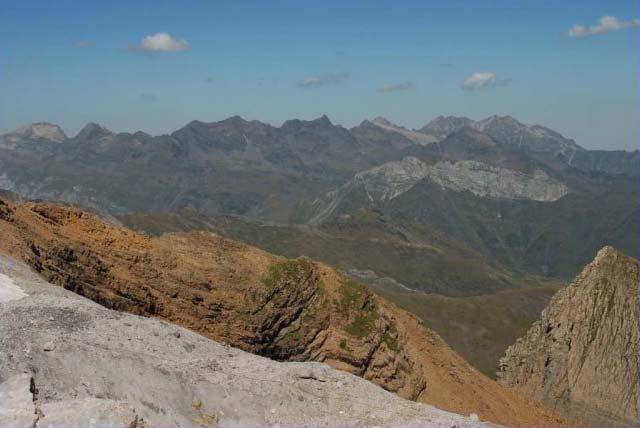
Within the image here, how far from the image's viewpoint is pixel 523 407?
5144 centimetres

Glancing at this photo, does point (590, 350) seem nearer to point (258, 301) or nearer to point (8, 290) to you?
point (258, 301)

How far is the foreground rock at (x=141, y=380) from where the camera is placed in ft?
67.8

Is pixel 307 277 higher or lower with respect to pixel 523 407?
higher

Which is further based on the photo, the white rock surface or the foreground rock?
the white rock surface

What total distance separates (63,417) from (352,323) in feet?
96.2

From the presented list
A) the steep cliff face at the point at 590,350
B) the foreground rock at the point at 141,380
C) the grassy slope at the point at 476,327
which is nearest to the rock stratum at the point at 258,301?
the foreground rock at the point at 141,380

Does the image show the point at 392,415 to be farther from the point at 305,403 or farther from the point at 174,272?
the point at 174,272

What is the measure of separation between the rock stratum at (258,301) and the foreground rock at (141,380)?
696 cm

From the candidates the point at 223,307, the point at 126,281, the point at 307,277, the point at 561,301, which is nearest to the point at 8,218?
the point at 126,281

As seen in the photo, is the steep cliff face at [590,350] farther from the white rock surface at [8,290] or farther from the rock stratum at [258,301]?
the white rock surface at [8,290]

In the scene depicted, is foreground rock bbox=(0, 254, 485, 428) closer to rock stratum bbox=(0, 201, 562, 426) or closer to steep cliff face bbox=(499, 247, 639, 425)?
rock stratum bbox=(0, 201, 562, 426)

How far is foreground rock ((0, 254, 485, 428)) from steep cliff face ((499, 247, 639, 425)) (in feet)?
170

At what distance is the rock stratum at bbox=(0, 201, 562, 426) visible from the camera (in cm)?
3897

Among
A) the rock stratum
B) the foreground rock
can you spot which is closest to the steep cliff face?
the rock stratum
